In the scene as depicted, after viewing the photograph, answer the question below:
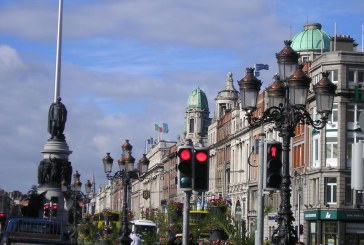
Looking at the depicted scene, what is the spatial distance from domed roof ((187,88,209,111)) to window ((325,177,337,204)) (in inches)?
3748

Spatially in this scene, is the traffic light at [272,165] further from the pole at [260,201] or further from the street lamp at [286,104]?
the street lamp at [286,104]

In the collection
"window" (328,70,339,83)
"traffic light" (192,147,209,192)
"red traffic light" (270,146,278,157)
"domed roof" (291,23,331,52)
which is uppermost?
"domed roof" (291,23,331,52)

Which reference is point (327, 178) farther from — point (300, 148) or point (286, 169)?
point (286, 169)

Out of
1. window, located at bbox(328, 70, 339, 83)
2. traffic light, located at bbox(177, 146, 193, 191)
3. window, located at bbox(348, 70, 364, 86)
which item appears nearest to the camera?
traffic light, located at bbox(177, 146, 193, 191)

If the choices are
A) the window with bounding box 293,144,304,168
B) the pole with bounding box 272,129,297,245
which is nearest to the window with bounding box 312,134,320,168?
the window with bounding box 293,144,304,168

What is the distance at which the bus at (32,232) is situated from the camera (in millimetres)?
21297

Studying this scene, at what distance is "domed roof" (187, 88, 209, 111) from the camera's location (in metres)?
173

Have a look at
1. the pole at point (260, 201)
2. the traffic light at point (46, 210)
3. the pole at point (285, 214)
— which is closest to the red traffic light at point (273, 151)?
the pole at point (260, 201)

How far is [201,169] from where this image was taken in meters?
18.5

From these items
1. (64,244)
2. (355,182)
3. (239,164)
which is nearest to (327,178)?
(239,164)

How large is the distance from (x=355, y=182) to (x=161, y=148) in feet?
566

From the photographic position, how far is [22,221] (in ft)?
86.1

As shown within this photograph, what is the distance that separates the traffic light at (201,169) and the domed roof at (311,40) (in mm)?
78008

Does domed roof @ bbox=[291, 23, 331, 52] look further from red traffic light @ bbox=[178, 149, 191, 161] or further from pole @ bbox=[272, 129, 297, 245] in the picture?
red traffic light @ bbox=[178, 149, 191, 161]
